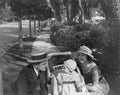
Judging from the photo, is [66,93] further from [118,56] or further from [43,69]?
[118,56]

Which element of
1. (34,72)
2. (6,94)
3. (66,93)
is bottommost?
(6,94)

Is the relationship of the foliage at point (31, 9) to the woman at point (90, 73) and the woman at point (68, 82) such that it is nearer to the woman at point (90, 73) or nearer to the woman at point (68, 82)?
the woman at point (90, 73)

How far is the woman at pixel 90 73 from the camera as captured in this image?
2.83 m

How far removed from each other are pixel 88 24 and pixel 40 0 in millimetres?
1033

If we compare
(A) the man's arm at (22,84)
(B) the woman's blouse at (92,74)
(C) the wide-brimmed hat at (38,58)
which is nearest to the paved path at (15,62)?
(C) the wide-brimmed hat at (38,58)

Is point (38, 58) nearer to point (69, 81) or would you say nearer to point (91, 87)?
point (69, 81)

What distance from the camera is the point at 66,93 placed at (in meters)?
2.52

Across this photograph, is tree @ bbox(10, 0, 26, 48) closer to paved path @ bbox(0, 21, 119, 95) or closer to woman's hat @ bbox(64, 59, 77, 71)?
paved path @ bbox(0, 21, 119, 95)

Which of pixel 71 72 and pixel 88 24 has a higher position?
pixel 88 24

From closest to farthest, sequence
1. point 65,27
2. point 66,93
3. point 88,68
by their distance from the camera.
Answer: point 66,93
point 88,68
point 65,27

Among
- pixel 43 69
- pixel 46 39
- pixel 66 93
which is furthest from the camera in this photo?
pixel 46 39

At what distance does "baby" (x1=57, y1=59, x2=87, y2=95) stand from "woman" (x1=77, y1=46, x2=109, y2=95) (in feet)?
1.01

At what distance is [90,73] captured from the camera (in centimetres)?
291

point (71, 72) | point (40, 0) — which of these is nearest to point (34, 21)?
point (40, 0)
